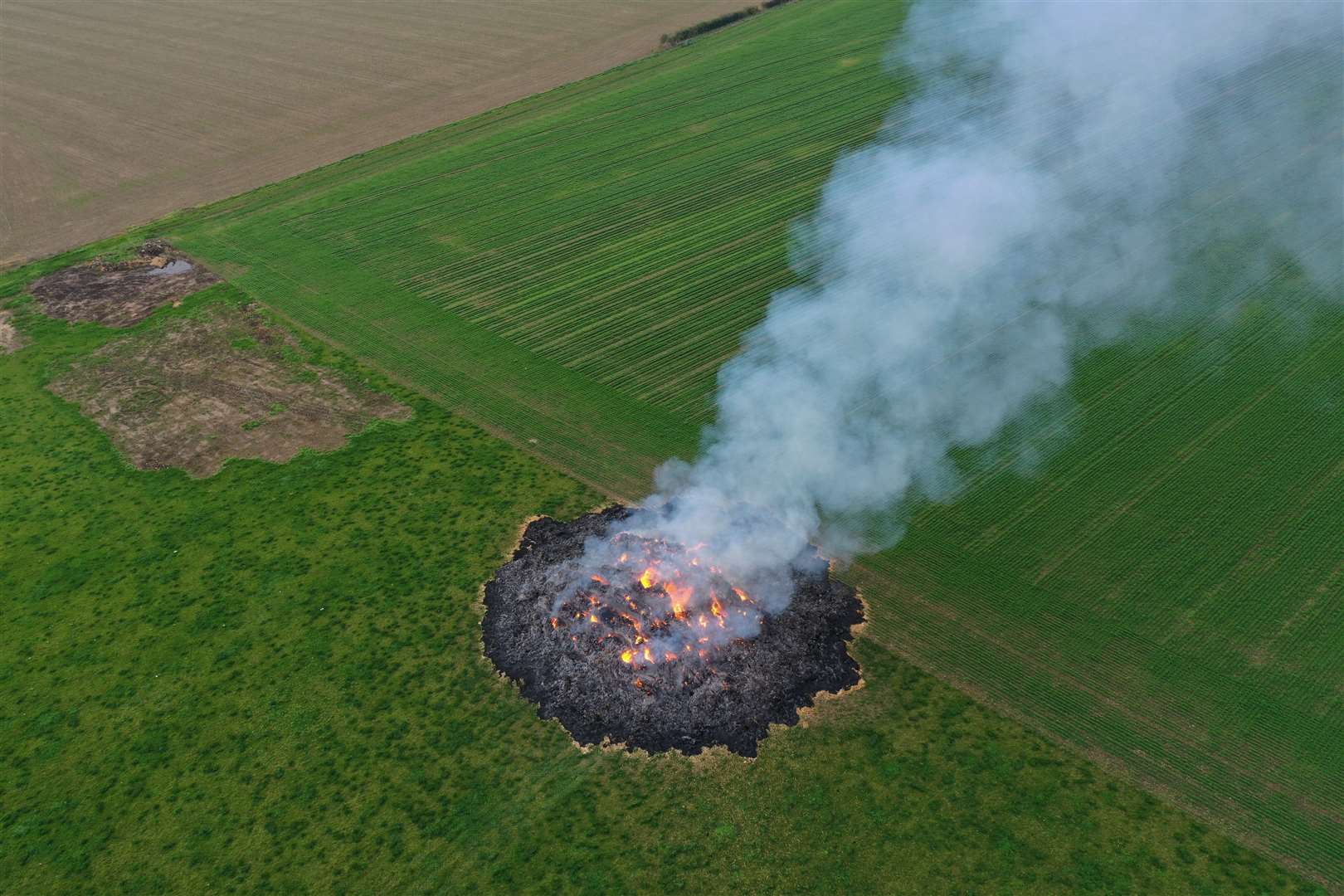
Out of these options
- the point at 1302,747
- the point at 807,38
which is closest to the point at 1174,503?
the point at 1302,747

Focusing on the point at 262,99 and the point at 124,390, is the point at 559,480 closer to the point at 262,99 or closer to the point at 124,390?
the point at 124,390

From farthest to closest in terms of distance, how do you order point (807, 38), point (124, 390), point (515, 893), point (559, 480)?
point (807, 38)
point (124, 390)
point (559, 480)
point (515, 893)

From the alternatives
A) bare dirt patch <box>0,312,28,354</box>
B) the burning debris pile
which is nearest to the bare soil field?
bare dirt patch <box>0,312,28,354</box>

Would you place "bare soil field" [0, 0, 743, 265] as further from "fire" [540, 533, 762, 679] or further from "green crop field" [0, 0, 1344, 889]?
"fire" [540, 533, 762, 679]

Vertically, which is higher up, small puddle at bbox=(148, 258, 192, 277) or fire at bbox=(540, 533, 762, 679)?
small puddle at bbox=(148, 258, 192, 277)

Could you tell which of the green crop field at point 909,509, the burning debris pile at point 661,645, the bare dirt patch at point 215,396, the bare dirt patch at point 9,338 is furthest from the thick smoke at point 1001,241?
the bare dirt patch at point 9,338

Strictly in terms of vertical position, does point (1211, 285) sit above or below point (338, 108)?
below

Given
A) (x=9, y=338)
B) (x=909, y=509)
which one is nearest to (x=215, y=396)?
(x=9, y=338)
